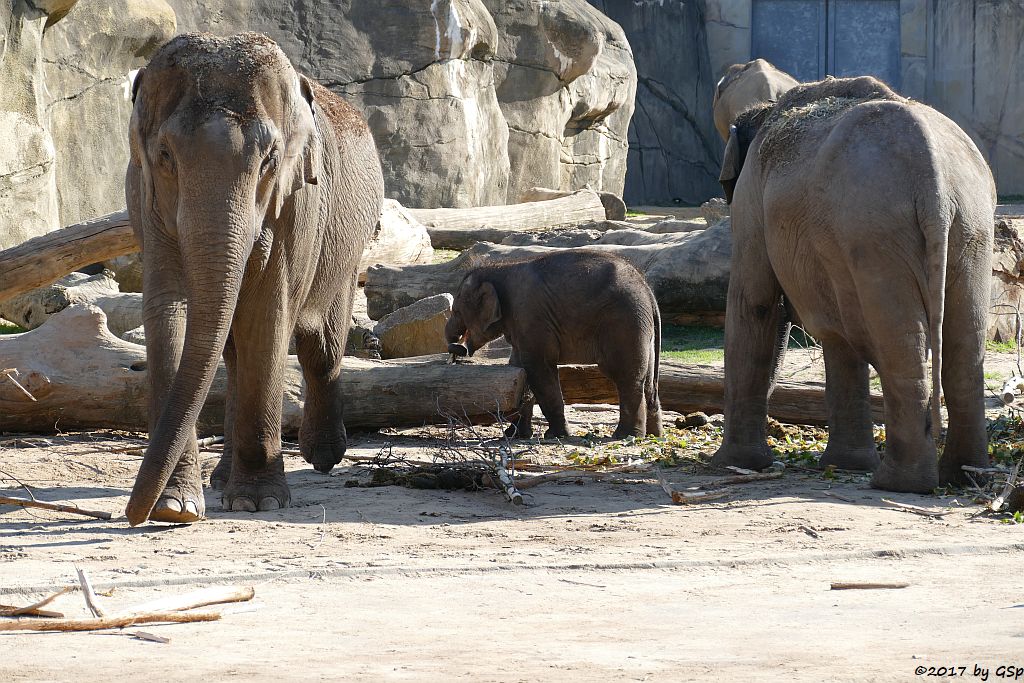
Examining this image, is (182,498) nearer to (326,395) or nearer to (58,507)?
(58,507)

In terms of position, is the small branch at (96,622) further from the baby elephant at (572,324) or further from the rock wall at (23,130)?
the rock wall at (23,130)

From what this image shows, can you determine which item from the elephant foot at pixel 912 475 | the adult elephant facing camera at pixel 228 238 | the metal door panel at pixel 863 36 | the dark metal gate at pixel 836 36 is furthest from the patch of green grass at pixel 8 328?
the metal door panel at pixel 863 36

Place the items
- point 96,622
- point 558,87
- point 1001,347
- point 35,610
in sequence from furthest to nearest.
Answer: point 558,87, point 1001,347, point 35,610, point 96,622

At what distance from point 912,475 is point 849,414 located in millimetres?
828

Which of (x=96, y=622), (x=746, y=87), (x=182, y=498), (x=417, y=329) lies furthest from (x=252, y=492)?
(x=746, y=87)

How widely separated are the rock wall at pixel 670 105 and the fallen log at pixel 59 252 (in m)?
20.1

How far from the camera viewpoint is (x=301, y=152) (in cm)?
441

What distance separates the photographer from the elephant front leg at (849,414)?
19.4ft

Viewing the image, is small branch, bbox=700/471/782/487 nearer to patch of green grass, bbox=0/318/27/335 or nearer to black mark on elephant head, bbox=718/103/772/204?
black mark on elephant head, bbox=718/103/772/204

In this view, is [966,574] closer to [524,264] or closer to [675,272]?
[524,264]

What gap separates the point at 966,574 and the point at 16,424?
15.4 feet

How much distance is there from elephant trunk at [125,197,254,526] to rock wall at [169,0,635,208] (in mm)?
12391

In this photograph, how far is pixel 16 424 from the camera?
6578mm

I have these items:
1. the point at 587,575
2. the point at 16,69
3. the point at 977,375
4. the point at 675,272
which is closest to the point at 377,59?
the point at 16,69
